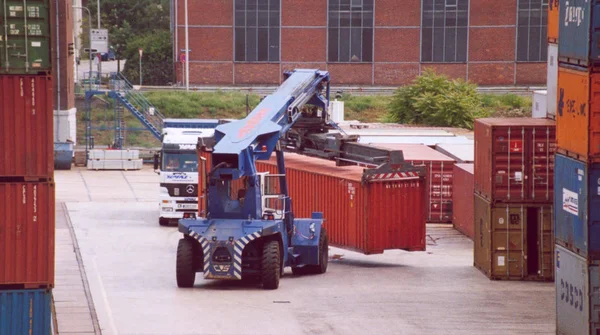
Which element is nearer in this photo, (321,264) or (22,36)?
(22,36)

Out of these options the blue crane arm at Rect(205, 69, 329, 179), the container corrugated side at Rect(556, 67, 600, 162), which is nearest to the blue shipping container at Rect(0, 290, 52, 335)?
the blue crane arm at Rect(205, 69, 329, 179)

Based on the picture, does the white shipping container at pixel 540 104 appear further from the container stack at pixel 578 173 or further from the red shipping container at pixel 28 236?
the red shipping container at pixel 28 236

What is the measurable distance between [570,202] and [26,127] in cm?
1037

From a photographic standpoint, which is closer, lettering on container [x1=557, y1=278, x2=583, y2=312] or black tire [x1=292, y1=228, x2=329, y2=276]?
lettering on container [x1=557, y1=278, x2=583, y2=312]

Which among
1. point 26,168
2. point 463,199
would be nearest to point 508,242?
point 463,199

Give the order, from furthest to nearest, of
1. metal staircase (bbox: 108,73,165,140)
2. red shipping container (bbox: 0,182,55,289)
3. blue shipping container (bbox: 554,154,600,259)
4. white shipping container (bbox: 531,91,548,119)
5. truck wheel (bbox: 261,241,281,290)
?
metal staircase (bbox: 108,73,165,140)
white shipping container (bbox: 531,91,548,119)
truck wheel (bbox: 261,241,281,290)
blue shipping container (bbox: 554,154,600,259)
red shipping container (bbox: 0,182,55,289)

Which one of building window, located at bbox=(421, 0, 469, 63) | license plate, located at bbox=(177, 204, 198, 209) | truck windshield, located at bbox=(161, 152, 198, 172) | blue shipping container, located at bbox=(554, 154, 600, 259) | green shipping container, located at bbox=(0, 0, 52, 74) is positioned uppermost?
building window, located at bbox=(421, 0, 469, 63)

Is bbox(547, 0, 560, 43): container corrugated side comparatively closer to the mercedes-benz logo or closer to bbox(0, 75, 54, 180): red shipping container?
bbox(0, 75, 54, 180): red shipping container

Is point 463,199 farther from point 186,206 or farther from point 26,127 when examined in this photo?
point 26,127

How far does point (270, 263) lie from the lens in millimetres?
28391

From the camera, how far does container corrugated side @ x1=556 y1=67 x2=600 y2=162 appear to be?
2164 cm

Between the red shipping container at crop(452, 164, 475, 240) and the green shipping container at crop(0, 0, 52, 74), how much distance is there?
20.4 m

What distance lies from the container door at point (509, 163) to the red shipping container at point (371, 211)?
9.22 ft

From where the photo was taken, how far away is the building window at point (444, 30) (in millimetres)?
86344
